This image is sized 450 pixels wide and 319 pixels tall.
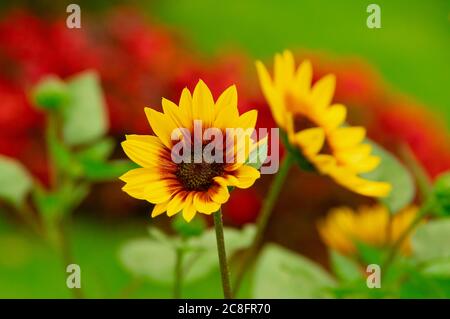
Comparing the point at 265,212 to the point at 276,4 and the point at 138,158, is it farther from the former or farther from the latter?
the point at 276,4

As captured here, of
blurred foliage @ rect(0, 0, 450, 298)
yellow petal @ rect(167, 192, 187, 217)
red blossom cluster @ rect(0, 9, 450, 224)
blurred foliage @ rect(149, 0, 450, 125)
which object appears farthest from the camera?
blurred foliage @ rect(149, 0, 450, 125)

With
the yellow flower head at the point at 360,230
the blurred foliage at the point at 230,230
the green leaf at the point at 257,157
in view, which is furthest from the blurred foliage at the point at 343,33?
the green leaf at the point at 257,157

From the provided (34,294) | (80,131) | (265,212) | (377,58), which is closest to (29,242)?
(34,294)

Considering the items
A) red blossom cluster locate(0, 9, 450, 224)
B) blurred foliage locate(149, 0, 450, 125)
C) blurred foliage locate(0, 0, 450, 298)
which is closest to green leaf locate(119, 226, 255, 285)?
blurred foliage locate(0, 0, 450, 298)

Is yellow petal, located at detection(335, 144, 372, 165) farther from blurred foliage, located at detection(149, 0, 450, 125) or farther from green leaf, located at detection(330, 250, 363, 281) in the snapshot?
blurred foliage, located at detection(149, 0, 450, 125)

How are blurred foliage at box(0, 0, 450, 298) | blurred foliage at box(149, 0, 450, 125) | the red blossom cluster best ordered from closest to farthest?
blurred foliage at box(0, 0, 450, 298) < the red blossom cluster < blurred foliage at box(149, 0, 450, 125)

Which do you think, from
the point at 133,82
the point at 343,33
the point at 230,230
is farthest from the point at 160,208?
the point at 343,33
